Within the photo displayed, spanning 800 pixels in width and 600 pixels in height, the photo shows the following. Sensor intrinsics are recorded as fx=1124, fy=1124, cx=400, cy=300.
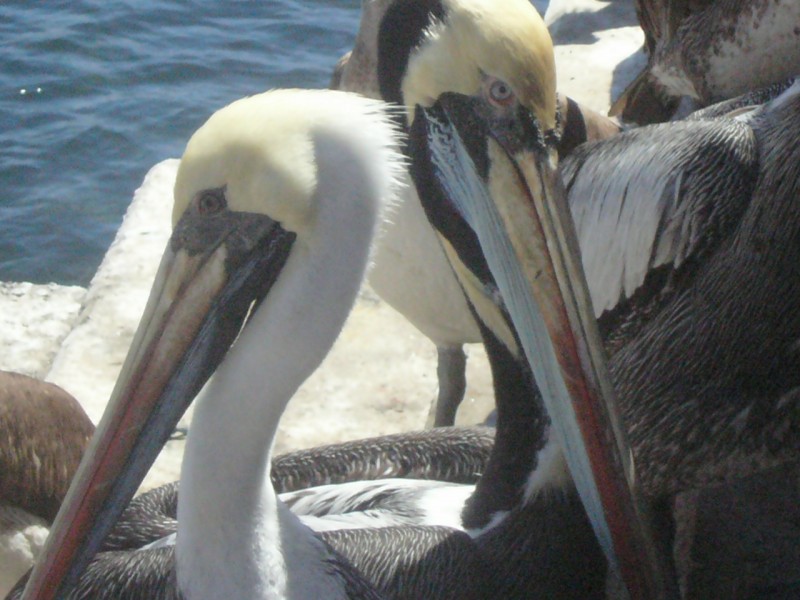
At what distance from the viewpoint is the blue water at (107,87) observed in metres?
6.76

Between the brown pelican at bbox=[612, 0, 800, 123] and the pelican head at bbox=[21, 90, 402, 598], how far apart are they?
248 centimetres

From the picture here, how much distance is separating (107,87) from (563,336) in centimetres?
633

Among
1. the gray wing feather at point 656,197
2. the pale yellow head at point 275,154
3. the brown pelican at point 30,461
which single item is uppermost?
the pale yellow head at point 275,154

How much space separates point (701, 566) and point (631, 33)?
4.58 metres

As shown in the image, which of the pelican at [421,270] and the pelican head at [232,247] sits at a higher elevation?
the pelican head at [232,247]

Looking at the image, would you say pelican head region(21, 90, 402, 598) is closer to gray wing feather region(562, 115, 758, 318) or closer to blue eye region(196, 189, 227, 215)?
blue eye region(196, 189, 227, 215)

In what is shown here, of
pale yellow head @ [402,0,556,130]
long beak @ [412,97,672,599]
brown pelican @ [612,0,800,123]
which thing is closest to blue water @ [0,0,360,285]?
brown pelican @ [612,0,800,123]

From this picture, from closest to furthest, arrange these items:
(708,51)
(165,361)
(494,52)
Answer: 1. (165,361)
2. (494,52)
3. (708,51)

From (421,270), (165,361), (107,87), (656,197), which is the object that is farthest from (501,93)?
(107,87)

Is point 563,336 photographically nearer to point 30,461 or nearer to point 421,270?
point 421,270

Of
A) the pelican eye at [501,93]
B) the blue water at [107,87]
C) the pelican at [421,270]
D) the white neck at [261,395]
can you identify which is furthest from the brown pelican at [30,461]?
the blue water at [107,87]

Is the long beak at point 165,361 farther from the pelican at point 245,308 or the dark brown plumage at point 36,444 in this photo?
the dark brown plumage at point 36,444

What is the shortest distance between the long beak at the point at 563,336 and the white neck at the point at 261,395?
0.43 metres

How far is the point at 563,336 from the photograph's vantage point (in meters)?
2.20
